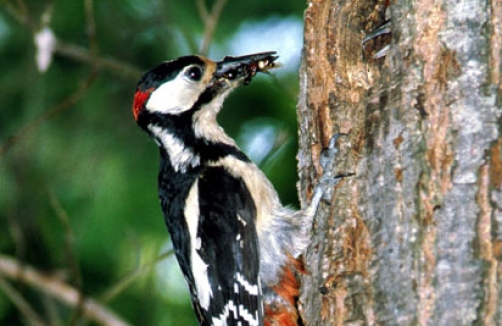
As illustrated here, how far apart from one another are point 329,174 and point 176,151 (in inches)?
36.4

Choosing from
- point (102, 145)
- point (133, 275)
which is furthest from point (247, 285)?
point (102, 145)

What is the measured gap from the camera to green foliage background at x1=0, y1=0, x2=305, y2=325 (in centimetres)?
554

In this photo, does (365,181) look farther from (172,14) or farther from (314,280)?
(172,14)

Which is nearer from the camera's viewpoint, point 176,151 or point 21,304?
point 176,151

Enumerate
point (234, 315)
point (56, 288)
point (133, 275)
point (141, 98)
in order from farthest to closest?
1. point (56, 288)
2. point (133, 275)
3. point (141, 98)
4. point (234, 315)

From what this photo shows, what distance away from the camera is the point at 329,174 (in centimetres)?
321

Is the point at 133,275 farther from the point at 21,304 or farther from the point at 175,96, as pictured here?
the point at 175,96

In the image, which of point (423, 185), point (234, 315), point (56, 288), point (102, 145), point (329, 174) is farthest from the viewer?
point (102, 145)

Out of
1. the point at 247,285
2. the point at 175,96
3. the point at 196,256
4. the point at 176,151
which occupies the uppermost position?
the point at 175,96

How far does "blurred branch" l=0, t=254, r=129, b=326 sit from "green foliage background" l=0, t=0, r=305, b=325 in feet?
0.22

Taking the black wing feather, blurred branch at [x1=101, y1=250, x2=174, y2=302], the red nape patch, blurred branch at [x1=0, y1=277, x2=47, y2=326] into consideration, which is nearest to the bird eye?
the red nape patch

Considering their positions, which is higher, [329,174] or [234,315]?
[329,174]

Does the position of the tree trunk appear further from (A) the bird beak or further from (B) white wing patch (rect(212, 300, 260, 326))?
(A) the bird beak

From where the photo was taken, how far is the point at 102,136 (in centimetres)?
587
